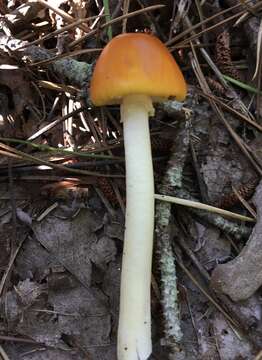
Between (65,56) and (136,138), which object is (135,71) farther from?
(65,56)

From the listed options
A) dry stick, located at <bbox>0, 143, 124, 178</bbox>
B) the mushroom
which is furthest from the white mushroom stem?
dry stick, located at <bbox>0, 143, 124, 178</bbox>

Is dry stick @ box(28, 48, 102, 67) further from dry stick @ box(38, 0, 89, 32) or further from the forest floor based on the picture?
dry stick @ box(38, 0, 89, 32)

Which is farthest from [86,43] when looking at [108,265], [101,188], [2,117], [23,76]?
[108,265]

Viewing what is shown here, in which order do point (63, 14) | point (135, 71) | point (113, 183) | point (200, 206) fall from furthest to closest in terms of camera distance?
point (63, 14), point (113, 183), point (200, 206), point (135, 71)

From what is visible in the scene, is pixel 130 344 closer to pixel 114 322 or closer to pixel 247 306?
pixel 114 322

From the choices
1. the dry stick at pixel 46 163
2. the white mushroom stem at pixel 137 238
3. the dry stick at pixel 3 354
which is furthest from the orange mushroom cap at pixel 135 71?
the dry stick at pixel 3 354

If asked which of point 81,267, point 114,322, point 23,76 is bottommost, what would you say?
point 114,322

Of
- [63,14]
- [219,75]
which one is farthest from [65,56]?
[219,75]
